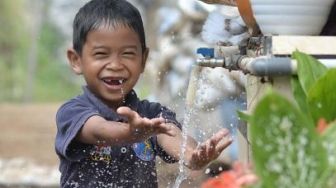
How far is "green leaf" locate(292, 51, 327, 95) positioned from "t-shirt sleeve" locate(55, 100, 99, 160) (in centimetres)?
119

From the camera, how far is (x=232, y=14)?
372 cm

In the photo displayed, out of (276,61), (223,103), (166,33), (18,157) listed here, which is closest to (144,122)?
(276,61)

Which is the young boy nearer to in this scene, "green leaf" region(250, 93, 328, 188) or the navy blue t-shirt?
the navy blue t-shirt

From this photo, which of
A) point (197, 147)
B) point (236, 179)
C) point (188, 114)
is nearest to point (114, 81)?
point (188, 114)

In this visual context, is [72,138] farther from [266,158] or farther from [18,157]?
[18,157]

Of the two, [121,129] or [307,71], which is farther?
[121,129]

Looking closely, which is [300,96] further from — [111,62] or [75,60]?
[75,60]

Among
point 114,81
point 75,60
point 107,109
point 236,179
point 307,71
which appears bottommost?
point 236,179

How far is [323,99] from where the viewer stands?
211cm

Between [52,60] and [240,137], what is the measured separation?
60.2 feet

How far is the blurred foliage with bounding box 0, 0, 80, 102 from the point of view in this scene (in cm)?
2139

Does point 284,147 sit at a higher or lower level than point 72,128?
lower

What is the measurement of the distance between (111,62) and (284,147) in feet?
5.75

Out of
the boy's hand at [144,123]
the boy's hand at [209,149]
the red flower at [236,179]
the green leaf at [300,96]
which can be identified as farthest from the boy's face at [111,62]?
the red flower at [236,179]
